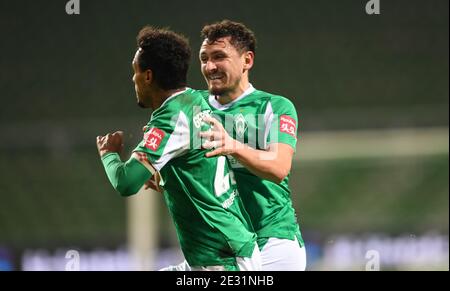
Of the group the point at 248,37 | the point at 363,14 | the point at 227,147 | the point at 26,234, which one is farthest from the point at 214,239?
the point at 363,14

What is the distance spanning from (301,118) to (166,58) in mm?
8359

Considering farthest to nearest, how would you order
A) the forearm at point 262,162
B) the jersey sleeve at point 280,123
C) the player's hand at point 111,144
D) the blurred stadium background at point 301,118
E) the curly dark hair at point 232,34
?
1. the blurred stadium background at point 301,118
2. the curly dark hair at point 232,34
3. the jersey sleeve at point 280,123
4. the player's hand at point 111,144
5. the forearm at point 262,162

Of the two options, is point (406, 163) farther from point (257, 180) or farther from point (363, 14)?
point (257, 180)

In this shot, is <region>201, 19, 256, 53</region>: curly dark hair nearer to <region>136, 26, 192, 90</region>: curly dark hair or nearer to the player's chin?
the player's chin

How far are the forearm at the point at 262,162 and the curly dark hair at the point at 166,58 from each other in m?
0.48

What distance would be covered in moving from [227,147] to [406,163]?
8394 millimetres

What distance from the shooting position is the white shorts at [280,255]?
13.8 ft

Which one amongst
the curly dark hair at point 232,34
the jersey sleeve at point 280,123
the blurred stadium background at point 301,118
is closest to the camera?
the jersey sleeve at point 280,123

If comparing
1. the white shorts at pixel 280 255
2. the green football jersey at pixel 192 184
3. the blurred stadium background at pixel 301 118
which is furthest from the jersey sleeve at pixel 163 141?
the blurred stadium background at pixel 301 118

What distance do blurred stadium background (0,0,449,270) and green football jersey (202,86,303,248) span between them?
16.7 ft

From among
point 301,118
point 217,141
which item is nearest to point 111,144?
point 217,141

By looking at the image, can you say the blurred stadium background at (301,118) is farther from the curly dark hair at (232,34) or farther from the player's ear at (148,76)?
the player's ear at (148,76)

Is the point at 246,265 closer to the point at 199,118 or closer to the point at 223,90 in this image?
the point at 199,118

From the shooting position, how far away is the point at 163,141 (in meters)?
3.58
